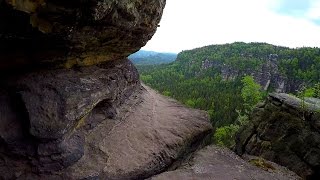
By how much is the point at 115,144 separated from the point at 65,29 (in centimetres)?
433

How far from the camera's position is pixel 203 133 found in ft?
45.2

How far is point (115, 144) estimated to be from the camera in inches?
429

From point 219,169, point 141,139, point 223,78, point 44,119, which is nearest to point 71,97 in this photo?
point 44,119

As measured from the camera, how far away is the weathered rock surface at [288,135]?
48.1ft

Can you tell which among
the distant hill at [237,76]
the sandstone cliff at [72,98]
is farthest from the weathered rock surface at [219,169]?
the distant hill at [237,76]

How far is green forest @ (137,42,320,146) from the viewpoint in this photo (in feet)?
267

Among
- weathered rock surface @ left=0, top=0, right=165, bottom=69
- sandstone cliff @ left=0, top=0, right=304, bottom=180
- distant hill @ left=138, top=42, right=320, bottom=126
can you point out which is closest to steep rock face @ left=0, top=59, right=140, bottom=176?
sandstone cliff @ left=0, top=0, right=304, bottom=180

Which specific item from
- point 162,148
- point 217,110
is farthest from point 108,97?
point 217,110

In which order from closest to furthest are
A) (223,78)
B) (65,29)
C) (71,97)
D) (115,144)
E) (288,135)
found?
→ (65,29) < (71,97) < (115,144) < (288,135) < (223,78)

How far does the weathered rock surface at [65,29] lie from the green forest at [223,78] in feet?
184

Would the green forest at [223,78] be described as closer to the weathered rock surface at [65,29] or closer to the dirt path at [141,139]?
the dirt path at [141,139]

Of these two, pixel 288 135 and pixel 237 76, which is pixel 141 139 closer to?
pixel 288 135

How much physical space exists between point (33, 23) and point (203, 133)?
27.6 ft

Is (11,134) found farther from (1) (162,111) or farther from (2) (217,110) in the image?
(2) (217,110)
